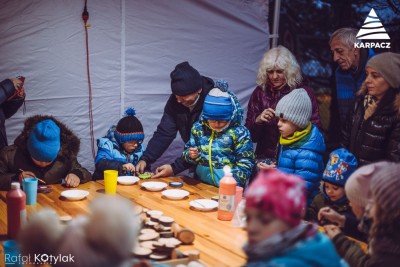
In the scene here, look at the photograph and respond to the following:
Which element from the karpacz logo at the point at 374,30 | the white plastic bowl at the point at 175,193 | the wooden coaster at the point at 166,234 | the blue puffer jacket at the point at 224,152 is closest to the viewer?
the wooden coaster at the point at 166,234

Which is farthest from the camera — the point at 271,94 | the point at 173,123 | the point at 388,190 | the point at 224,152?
the point at 173,123

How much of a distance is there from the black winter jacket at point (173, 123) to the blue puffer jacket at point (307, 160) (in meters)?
0.99

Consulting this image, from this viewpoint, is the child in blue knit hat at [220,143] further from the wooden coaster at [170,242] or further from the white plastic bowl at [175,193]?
the wooden coaster at [170,242]

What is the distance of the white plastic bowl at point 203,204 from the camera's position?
A: 8.47 ft

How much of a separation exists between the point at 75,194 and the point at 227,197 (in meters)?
0.96

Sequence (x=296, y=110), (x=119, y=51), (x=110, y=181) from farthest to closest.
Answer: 1. (x=119, y=51)
2. (x=296, y=110)
3. (x=110, y=181)

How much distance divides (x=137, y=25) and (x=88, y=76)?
73 centimetres

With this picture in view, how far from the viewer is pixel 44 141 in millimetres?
2887

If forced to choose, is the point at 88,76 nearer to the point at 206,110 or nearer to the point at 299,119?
the point at 206,110

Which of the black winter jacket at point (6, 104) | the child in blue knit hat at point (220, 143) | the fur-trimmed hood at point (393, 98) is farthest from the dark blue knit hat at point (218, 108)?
the black winter jacket at point (6, 104)

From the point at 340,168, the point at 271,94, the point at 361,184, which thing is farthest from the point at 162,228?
the point at 271,94

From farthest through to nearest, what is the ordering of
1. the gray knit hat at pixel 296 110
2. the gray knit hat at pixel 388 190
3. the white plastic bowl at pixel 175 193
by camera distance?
1. the gray knit hat at pixel 296 110
2. the white plastic bowl at pixel 175 193
3. the gray knit hat at pixel 388 190

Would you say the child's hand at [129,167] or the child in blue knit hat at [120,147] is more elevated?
the child in blue knit hat at [120,147]

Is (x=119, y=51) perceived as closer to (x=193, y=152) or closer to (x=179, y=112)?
(x=179, y=112)
